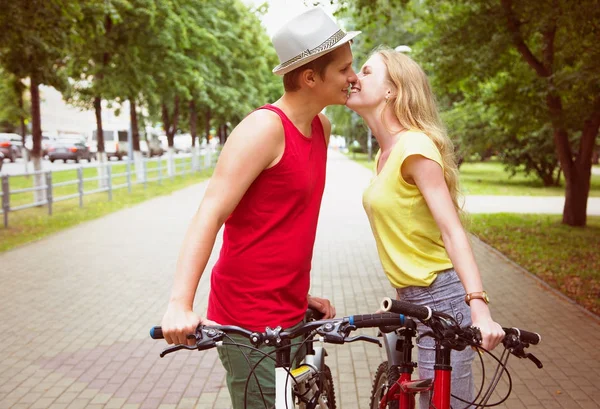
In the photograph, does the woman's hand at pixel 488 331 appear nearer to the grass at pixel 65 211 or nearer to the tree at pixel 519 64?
the tree at pixel 519 64

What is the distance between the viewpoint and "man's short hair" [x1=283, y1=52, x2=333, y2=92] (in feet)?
7.57

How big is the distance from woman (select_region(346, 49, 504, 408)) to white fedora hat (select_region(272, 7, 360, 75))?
1.07 ft

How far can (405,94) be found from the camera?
2.54m

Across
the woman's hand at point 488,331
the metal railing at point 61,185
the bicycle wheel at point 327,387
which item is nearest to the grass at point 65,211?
the metal railing at point 61,185

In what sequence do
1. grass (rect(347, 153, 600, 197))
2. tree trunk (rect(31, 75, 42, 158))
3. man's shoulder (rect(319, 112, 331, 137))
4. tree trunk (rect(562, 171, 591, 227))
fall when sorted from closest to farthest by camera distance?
man's shoulder (rect(319, 112, 331, 137)) → tree trunk (rect(562, 171, 591, 227)) → tree trunk (rect(31, 75, 42, 158)) → grass (rect(347, 153, 600, 197))

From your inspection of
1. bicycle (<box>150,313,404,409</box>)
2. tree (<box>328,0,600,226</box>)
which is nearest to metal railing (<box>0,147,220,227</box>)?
tree (<box>328,0,600,226</box>)

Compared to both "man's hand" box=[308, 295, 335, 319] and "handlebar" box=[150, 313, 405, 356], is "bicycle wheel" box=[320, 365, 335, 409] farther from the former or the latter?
"handlebar" box=[150, 313, 405, 356]

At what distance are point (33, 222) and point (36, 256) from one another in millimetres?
4333

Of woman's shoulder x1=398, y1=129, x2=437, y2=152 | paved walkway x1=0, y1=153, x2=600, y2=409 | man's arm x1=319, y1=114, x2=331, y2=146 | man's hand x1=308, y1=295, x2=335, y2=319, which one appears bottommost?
paved walkway x1=0, y1=153, x2=600, y2=409

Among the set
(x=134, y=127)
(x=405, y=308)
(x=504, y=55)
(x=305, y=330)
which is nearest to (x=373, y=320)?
(x=405, y=308)

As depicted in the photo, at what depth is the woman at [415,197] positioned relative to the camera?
2.34 metres

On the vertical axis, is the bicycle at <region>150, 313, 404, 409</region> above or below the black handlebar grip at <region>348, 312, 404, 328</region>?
below

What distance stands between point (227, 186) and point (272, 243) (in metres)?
0.24

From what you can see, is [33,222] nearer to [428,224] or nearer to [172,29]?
[172,29]
